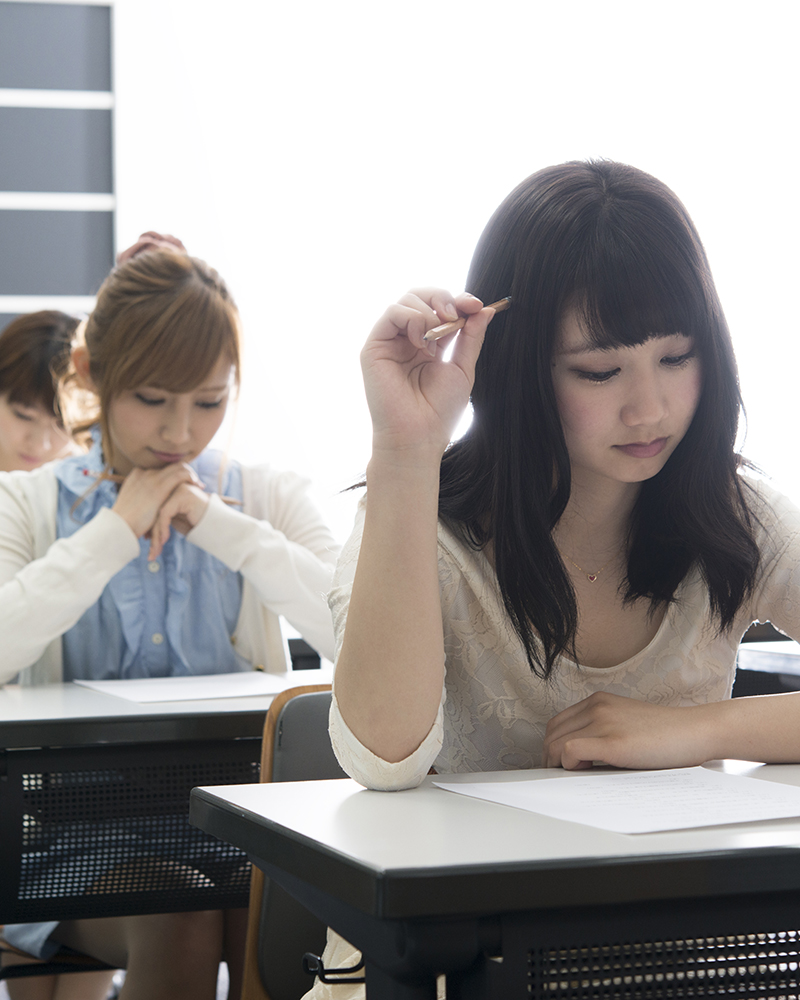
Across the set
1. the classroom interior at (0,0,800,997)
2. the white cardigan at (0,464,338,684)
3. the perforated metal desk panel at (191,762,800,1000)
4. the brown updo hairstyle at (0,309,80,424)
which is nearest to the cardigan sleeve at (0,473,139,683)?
the white cardigan at (0,464,338,684)

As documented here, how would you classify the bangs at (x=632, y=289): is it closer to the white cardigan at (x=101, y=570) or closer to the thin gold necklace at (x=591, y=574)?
the thin gold necklace at (x=591, y=574)

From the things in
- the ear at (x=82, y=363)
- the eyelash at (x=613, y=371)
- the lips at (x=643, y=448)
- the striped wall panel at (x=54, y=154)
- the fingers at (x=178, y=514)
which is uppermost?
the striped wall panel at (x=54, y=154)

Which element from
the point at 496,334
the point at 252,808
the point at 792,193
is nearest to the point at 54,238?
the point at 792,193

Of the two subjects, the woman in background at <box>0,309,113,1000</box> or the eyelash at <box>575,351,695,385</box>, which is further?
the woman in background at <box>0,309,113,1000</box>

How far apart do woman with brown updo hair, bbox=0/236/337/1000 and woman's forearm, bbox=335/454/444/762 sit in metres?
1.10

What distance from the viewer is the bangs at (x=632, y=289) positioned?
3.55 feet

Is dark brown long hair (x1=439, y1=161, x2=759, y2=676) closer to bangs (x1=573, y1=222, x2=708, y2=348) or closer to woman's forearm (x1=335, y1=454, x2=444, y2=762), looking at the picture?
bangs (x1=573, y1=222, x2=708, y2=348)

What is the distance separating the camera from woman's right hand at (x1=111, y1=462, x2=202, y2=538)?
208 centimetres

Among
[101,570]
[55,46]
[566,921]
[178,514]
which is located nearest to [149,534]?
[178,514]

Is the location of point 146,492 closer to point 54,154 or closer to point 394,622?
point 394,622

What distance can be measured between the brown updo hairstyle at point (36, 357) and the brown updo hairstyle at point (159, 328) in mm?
501

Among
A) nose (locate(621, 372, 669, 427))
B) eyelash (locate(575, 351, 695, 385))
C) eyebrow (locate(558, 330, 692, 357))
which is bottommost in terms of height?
nose (locate(621, 372, 669, 427))

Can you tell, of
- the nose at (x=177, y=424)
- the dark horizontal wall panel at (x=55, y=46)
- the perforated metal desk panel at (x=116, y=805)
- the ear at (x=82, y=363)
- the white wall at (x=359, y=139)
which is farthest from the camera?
the white wall at (x=359, y=139)

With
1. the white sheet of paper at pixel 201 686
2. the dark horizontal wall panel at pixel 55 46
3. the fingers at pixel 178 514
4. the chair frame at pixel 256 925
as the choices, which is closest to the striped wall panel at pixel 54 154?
the dark horizontal wall panel at pixel 55 46
